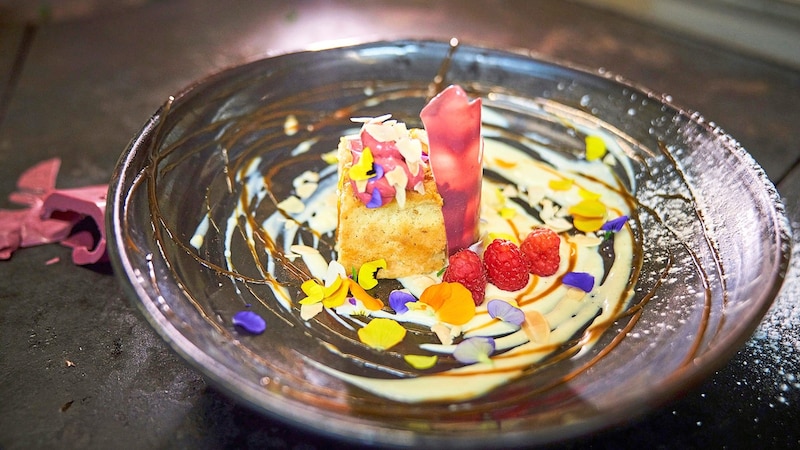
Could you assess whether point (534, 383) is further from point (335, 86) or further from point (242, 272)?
point (335, 86)

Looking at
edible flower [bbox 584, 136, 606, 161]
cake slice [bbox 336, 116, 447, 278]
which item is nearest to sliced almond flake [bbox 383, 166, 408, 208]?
cake slice [bbox 336, 116, 447, 278]

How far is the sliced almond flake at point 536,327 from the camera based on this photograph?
1.43 m

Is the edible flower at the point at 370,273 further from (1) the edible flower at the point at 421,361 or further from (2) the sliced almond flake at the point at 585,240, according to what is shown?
(2) the sliced almond flake at the point at 585,240

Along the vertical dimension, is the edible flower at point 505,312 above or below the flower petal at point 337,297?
above

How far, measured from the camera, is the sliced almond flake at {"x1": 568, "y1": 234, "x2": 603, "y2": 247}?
1.71 m

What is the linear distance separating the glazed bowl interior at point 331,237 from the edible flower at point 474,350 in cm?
10

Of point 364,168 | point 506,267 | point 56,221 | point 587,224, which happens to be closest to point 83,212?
point 56,221

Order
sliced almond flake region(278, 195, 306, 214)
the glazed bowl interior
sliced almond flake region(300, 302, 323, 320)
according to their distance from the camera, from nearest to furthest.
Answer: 1. the glazed bowl interior
2. sliced almond flake region(300, 302, 323, 320)
3. sliced almond flake region(278, 195, 306, 214)

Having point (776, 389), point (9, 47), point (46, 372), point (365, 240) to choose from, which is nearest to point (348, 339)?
point (365, 240)

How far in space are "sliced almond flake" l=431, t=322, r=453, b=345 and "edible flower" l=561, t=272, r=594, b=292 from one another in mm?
331

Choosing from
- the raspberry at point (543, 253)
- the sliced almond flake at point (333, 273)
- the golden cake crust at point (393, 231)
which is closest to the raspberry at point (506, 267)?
the raspberry at point (543, 253)

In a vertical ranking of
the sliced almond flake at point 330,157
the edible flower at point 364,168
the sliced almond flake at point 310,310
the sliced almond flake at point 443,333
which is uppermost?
the sliced almond flake at point 330,157

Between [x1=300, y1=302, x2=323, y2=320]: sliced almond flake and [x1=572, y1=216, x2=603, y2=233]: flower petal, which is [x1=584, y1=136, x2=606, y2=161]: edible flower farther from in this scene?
[x1=300, y1=302, x2=323, y2=320]: sliced almond flake

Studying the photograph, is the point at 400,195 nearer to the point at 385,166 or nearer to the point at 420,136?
the point at 385,166
